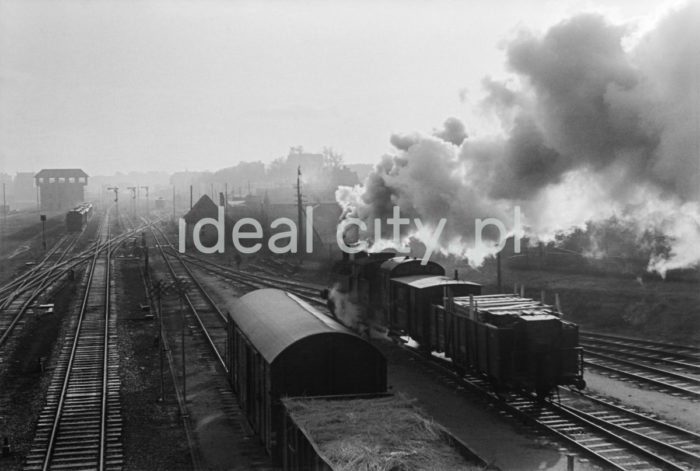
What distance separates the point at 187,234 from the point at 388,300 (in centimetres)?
5609

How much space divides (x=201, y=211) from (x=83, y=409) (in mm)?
62579

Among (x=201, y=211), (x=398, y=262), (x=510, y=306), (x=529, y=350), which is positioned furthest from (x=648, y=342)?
(x=201, y=211)

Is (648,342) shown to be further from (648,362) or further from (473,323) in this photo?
(473,323)

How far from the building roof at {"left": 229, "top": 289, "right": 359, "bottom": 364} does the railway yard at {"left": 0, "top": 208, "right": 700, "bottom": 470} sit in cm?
110

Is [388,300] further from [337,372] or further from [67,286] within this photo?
[67,286]

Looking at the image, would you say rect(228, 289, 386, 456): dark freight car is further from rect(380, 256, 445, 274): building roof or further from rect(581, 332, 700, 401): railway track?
rect(581, 332, 700, 401): railway track

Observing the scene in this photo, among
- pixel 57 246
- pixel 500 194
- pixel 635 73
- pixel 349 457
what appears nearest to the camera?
pixel 349 457

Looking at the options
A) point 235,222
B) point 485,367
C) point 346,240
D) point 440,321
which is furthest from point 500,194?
point 235,222

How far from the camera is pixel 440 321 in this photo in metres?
21.2

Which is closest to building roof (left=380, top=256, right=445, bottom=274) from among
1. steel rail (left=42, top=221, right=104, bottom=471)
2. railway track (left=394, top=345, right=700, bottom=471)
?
railway track (left=394, top=345, right=700, bottom=471)

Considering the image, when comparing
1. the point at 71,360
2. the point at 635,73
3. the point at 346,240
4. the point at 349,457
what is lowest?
the point at 71,360

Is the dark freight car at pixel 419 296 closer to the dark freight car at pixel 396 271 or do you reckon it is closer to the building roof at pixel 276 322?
the dark freight car at pixel 396 271

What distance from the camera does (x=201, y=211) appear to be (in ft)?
265

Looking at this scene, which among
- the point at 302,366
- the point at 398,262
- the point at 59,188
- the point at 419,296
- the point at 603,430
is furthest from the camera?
the point at 59,188
